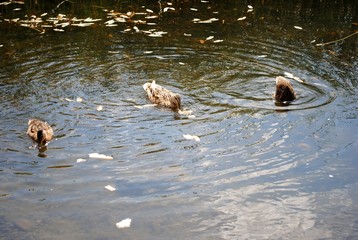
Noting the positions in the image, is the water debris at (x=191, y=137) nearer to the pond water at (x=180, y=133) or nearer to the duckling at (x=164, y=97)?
the pond water at (x=180, y=133)

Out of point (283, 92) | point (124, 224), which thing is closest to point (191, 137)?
point (283, 92)

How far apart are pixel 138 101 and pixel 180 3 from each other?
→ 8151mm

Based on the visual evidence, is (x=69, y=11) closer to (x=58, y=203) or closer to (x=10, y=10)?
(x=10, y=10)

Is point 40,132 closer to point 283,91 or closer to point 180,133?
point 180,133

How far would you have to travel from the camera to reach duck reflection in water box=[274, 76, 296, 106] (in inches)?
322

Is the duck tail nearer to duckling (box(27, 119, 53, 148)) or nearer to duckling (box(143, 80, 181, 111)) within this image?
duckling (box(27, 119, 53, 148))

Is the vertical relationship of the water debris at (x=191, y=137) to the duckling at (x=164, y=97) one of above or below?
below

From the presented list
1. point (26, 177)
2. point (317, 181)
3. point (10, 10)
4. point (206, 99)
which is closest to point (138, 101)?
point (206, 99)

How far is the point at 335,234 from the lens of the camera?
5.15m

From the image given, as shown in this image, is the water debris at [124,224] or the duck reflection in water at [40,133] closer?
the water debris at [124,224]

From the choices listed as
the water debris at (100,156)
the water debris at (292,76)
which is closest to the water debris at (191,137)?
the water debris at (100,156)

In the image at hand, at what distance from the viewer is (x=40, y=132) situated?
268 inches

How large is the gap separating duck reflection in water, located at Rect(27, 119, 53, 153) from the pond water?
0.13m

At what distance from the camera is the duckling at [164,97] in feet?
26.2
